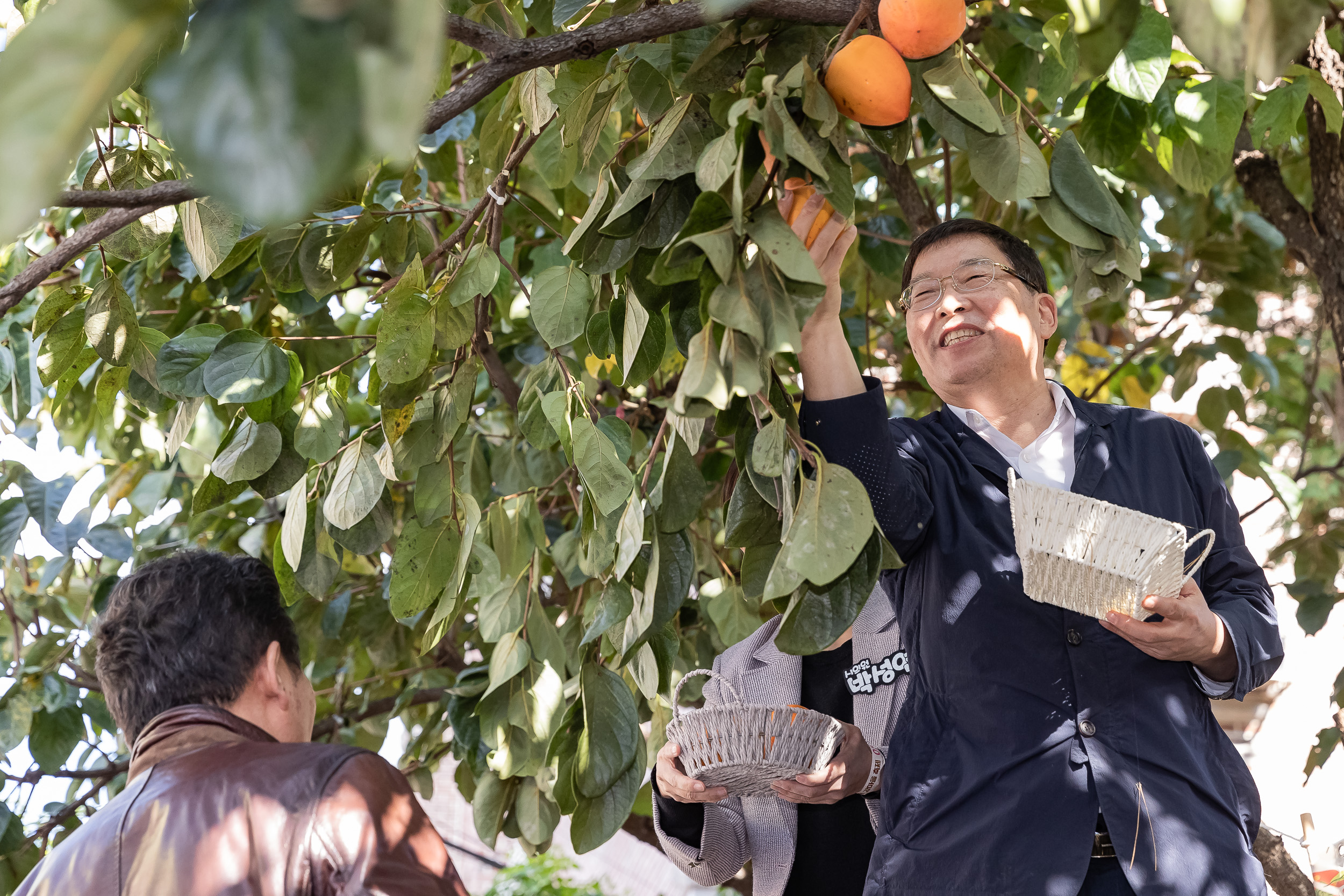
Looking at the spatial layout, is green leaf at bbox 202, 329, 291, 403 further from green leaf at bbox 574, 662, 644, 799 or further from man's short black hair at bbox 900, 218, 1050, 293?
man's short black hair at bbox 900, 218, 1050, 293

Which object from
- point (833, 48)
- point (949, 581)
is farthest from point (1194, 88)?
point (833, 48)

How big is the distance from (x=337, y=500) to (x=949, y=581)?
0.73m

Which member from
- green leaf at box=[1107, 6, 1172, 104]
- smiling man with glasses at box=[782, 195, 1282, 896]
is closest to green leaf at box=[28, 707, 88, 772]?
smiling man with glasses at box=[782, 195, 1282, 896]

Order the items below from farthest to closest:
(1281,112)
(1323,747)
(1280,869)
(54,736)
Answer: (1323,747) < (54,736) < (1280,869) < (1281,112)

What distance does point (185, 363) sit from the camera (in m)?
1.44

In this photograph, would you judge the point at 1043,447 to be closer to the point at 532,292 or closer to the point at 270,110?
the point at 532,292

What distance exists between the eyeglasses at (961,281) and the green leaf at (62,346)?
1.11 metres

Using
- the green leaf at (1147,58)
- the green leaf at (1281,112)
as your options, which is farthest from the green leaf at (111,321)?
the green leaf at (1281,112)

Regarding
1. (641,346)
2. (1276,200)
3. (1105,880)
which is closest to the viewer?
(641,346)

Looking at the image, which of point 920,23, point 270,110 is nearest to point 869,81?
point 920,23

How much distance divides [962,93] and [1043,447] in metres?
0.63

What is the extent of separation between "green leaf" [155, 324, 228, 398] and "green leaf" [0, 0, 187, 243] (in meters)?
1.12

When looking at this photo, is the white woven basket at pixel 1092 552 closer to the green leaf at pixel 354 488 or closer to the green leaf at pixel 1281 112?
the green leaf at pixel 354 488

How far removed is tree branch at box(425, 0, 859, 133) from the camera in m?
0.94
